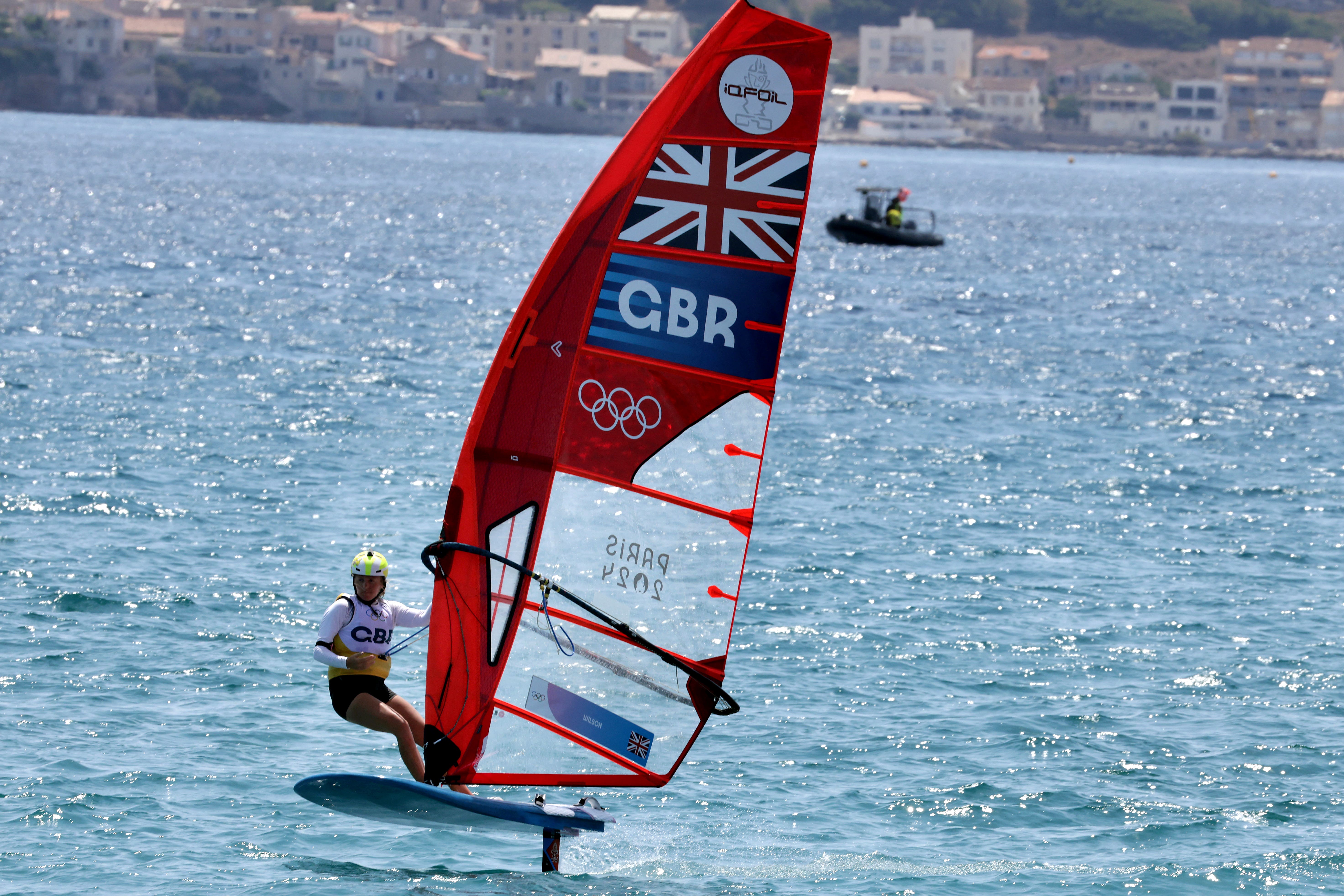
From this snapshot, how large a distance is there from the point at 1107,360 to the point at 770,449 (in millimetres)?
15566

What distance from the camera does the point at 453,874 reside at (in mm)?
10867

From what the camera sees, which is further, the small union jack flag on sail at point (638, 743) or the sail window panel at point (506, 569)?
the small union jack flag on sail at point (638, 743)

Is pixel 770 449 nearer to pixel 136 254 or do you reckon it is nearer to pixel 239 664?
pixel 239 664

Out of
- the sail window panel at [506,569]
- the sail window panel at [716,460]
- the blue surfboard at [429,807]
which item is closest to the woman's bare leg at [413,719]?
the blue surfboard at [429,807]

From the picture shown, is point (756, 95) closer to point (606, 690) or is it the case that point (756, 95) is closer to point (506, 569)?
point (506, 569)

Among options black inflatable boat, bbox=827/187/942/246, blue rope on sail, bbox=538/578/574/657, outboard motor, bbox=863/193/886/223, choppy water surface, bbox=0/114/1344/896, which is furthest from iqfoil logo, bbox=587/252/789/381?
outboard motor, bbox=863/193/886/223

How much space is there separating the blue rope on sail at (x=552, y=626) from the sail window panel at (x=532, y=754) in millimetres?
493

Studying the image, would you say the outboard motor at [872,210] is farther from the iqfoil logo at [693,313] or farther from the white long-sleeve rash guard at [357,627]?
the iqfoil logo at [693,313]

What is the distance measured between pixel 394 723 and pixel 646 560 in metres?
1.94

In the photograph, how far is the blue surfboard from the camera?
958cm

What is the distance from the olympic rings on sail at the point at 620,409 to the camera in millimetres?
9609

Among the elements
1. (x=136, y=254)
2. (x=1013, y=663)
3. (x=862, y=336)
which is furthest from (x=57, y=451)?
(x=136, y=254)

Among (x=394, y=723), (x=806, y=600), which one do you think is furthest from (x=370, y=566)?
(x=806, y=600)

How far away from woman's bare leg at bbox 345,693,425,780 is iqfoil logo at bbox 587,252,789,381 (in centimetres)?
269
